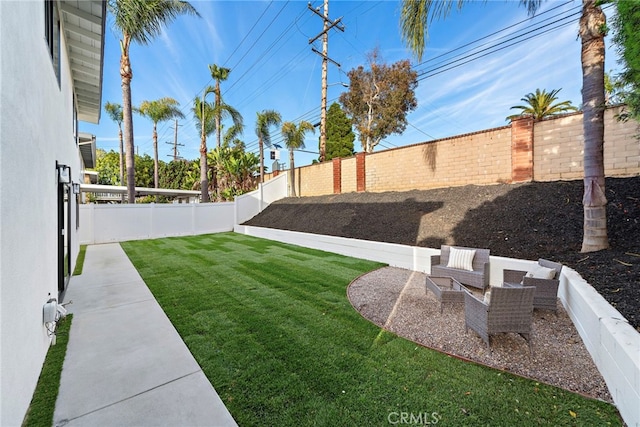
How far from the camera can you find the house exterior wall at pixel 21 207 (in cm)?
186

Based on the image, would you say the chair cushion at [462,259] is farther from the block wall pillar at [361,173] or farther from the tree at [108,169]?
the tree at [108,169]

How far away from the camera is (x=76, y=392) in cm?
254

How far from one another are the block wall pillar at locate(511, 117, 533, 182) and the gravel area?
583 cm

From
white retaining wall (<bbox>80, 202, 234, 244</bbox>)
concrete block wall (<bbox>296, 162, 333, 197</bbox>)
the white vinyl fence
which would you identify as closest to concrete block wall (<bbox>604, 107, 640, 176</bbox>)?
concrete block wall (<bbox>296, 162, 333, 197</bbox>)

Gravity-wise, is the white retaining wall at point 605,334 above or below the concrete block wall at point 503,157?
below

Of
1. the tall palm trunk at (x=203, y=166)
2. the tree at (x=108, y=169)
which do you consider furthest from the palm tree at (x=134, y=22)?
the tree at (x=108, y=169)

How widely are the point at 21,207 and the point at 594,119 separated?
832 cm

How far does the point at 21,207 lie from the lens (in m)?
2.29

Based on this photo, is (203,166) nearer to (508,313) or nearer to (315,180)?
(315,180)

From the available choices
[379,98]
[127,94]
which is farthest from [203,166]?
[379,98]

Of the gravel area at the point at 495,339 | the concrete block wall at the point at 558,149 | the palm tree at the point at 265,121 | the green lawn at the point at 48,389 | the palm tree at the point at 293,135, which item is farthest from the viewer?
the palm tree at the point at 265,121

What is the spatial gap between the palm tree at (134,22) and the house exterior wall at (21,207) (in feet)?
32.4

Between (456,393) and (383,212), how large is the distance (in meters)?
8.15

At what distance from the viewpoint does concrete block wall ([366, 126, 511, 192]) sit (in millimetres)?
9141
